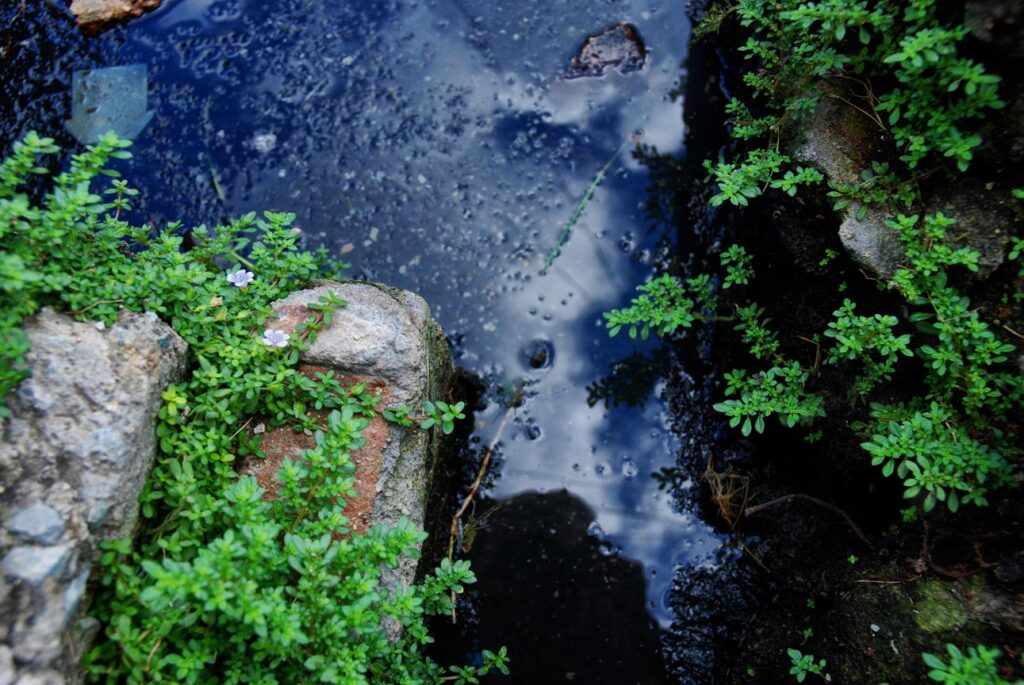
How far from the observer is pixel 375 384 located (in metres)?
2.57

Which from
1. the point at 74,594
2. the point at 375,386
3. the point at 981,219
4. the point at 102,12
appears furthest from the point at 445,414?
the point at 102,12

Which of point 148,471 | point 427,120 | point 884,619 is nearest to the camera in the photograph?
point 148,471

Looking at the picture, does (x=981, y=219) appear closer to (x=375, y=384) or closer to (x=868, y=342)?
(x=868, y=342)

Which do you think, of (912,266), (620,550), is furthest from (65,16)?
(912,266)

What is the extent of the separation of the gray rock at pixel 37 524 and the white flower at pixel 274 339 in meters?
0.75

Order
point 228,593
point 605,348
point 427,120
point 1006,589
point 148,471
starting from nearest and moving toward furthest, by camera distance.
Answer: point 228,593, point 148,471, point 1006,589, point 605,348, point 427,120

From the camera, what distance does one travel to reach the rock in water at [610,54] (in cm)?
396

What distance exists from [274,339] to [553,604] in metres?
1.64

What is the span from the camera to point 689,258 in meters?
3.62

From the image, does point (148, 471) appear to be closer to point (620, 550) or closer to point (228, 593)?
point (228, 593)

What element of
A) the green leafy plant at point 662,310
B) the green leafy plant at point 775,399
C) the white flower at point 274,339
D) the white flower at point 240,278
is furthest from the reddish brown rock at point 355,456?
the green leafy plant at point 775,399

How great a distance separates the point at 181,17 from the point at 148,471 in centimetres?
284

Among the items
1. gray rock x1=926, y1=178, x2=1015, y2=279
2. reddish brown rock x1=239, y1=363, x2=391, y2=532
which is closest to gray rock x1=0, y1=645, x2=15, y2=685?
reddish brown rock x1=239, y1=363, x2=391, y2=532

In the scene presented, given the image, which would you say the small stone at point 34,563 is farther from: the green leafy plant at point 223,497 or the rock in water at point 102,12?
the rock in water at point 102,12
